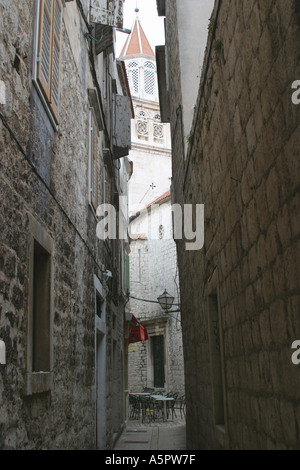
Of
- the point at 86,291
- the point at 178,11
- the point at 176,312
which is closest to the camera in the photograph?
the point at 86,291

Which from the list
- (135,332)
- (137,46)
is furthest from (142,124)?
(135,332)

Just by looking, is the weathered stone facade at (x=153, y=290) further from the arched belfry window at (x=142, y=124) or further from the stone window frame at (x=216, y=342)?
the stone window frame at (x=216, y=342)

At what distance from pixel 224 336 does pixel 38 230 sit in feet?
6.15

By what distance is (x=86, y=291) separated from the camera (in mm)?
6793

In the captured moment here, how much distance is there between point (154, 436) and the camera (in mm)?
11578

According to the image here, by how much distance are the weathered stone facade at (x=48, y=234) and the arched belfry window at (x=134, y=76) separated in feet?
103

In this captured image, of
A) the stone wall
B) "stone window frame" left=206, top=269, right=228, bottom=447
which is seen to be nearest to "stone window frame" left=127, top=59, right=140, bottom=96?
the stone wall

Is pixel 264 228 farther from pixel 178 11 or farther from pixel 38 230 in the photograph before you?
pixel 178 11

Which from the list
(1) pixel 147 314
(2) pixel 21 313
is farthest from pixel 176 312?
(2) pixel 21 313

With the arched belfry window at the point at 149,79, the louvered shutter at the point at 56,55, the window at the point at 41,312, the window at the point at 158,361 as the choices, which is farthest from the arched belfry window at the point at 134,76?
the window at the point at 41,312

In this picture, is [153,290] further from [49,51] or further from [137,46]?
[137,46]

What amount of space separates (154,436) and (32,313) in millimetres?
8600

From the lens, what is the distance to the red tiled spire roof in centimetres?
4078

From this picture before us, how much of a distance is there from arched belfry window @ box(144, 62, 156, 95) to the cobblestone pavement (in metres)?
29.0
